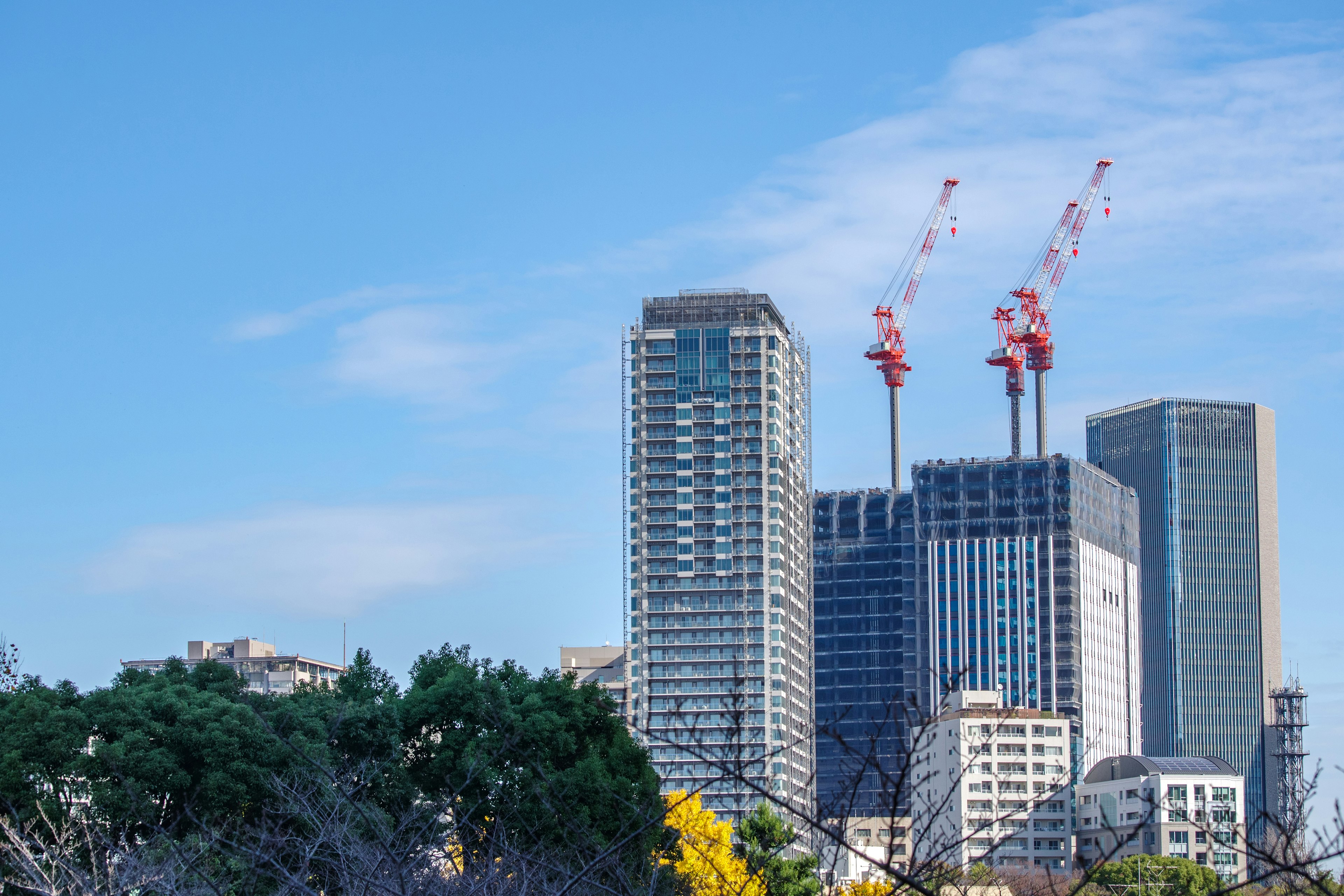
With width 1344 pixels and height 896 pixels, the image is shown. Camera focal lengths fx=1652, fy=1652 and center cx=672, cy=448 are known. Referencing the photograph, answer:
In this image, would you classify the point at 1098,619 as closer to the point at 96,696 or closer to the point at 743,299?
the point at 743,299

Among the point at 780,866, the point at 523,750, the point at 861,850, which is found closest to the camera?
the point at 861,850

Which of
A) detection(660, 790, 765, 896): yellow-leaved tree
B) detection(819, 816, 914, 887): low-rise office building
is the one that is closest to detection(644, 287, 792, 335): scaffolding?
detection(819, 816, 914, 887): low-rise office building

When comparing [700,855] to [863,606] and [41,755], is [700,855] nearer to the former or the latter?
[41,755]

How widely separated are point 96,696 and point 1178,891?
53.3 metres

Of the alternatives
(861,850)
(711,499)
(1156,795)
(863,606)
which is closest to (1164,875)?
(861,850)

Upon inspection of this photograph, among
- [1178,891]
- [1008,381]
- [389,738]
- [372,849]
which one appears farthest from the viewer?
[1008,381]

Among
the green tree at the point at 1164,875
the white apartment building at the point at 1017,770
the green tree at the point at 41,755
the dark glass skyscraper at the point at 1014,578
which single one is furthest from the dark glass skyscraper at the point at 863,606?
the green tree at the point at 41,755

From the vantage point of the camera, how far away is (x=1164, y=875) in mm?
79250

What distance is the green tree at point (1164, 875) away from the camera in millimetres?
76250

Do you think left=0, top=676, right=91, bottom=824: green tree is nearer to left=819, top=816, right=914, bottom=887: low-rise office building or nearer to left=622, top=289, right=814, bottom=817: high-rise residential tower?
left=819, top=816, right=914, bottom=887: low-rise office building

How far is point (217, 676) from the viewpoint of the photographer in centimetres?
4709

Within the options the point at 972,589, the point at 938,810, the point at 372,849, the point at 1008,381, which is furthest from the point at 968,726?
the point at 938,810

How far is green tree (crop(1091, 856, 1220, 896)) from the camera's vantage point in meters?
76.2

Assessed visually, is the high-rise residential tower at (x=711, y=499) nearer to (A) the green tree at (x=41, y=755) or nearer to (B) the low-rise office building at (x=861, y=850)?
(B) the low-rise office building at (x=861, y=850)
